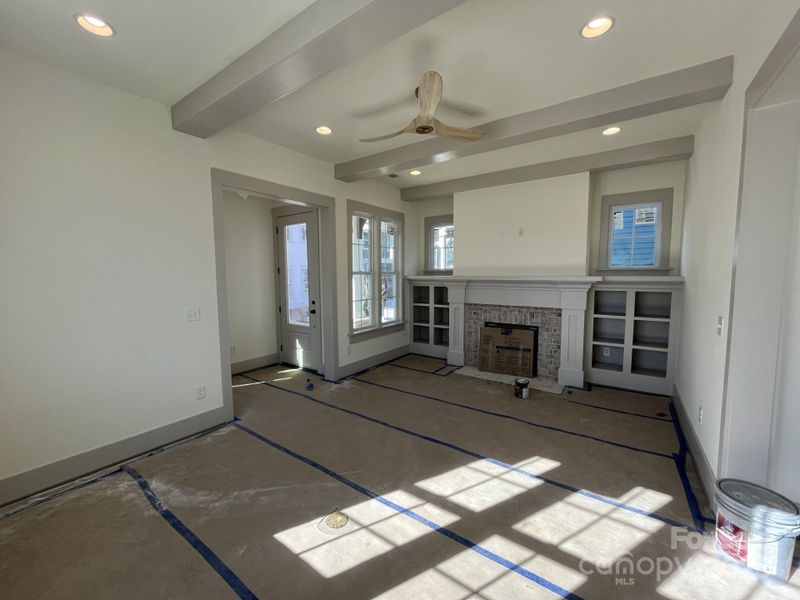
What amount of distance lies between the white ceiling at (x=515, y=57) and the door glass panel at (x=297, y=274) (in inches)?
75.6

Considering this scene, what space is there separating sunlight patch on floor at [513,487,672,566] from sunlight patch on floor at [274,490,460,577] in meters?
0.54

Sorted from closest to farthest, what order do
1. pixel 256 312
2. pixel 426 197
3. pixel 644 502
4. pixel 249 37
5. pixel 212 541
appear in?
1. pixel 212 541
2. pixel 249 37
3. pixel 644 502
4. pixel 256 312
5. pixel 426 197

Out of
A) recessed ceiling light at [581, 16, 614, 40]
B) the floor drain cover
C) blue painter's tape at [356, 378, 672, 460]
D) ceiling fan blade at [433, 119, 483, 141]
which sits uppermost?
recessed ceiling light at [581, 16, 614, 40]

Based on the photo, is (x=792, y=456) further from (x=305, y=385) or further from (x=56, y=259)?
(x=56, y=259)

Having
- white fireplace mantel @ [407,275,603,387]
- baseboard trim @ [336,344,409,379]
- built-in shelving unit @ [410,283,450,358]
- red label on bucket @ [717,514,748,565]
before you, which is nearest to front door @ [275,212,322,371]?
baseboard trim @ [336,344,409,379]

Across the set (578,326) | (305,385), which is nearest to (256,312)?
(305,385)

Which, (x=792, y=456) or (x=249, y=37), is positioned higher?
(x=249, y=37)

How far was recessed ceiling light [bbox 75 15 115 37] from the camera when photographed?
73.8 inches

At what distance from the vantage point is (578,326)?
14.4ft

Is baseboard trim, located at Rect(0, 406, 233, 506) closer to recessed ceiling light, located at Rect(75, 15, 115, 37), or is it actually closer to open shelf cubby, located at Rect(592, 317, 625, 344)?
recessed ceiling light, located at Rect(75, 15, 115, 37)

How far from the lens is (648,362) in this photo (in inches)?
174

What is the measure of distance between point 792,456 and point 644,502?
0.83 meters

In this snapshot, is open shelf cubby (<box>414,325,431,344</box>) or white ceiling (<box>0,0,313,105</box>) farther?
open shelf cubby (<box>414,325,431,344</box>)

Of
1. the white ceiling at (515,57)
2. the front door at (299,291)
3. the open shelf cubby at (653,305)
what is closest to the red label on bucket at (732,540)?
the white ceiling at (515,57)
